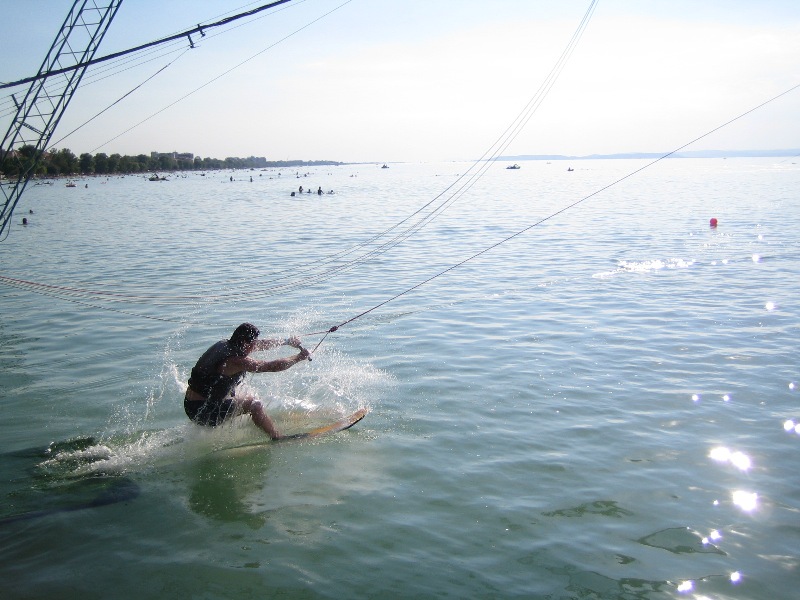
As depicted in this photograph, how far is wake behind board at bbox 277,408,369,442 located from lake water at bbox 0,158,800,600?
5.5 inches

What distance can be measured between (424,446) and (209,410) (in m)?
3.14

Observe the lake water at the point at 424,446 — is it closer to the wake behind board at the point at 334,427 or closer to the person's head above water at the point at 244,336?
the wake behind board at the point at 334,427

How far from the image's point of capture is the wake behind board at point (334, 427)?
31.7 ft

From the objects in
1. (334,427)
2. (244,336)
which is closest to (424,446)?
(334,427)

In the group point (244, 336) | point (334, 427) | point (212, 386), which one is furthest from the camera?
point (334, 427)

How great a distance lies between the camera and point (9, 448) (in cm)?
931

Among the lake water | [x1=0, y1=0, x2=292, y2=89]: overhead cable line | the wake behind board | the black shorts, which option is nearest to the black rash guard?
the black shorts

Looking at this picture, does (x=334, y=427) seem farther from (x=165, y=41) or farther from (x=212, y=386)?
(x=165, y=41)

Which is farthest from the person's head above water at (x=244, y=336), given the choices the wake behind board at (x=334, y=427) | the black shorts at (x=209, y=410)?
the wake behind board at (x=334, y=427)

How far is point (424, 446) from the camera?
916 cm

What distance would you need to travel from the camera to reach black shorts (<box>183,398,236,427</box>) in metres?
9.25

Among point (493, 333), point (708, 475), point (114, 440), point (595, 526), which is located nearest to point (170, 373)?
point (114, 440)

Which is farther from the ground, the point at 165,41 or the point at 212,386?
the point at 165,41

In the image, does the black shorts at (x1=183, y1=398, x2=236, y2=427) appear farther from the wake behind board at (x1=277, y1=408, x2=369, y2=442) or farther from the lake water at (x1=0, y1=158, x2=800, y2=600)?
the wake behind board at (x1=277, y1=408, x2=369, y2=442)
